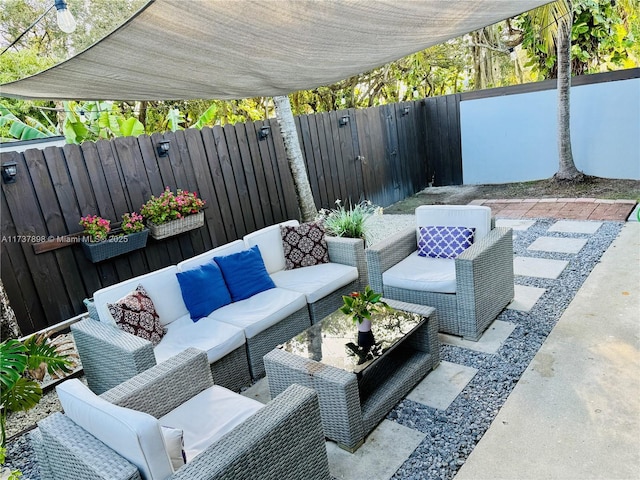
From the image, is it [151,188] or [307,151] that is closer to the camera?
[151,188]

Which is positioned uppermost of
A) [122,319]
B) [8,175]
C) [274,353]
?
[8,175]

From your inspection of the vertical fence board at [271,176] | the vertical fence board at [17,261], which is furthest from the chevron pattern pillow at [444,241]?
the vertical fence board at [17,261]

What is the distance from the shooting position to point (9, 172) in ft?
12.8

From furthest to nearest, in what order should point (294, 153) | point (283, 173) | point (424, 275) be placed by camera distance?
1. point (283, 173)
2. point (294, 153)
3. point (424, 275)

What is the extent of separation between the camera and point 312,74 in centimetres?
270

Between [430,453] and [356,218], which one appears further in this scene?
[356,218]

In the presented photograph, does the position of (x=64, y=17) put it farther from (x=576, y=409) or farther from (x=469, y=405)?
(x=576, y=409)

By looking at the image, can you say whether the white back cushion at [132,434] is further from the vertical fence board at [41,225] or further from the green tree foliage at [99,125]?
the green tree foliage at [99,125]

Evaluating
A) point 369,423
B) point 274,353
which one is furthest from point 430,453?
point 274,353

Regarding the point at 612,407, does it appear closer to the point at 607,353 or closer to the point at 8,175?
the point at 607,353

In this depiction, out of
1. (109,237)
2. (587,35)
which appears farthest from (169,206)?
(587,35)

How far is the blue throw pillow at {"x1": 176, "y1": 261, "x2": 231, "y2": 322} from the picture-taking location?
3.39 m

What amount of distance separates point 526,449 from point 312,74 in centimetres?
241

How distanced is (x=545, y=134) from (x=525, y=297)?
5.44 meters
